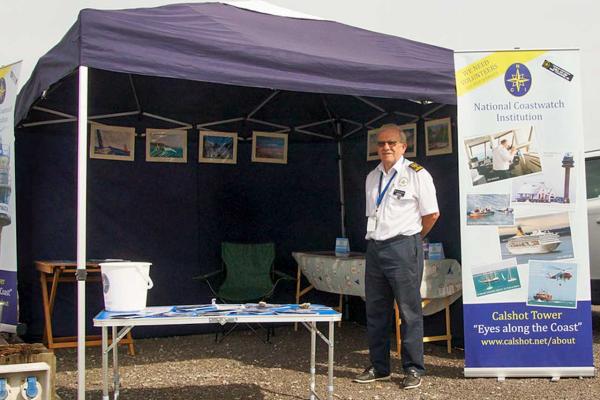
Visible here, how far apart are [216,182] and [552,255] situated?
275 centimetres

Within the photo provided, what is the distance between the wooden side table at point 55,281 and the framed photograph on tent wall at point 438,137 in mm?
2510

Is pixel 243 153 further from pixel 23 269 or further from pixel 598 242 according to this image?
pixel 598 242

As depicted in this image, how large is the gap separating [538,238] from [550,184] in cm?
32

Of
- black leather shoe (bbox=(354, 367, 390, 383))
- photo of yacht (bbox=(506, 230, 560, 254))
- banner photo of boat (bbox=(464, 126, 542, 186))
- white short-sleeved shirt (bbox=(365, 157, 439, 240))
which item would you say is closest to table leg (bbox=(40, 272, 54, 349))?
black leather shoe (bbox=(354, 367, 390, 383))

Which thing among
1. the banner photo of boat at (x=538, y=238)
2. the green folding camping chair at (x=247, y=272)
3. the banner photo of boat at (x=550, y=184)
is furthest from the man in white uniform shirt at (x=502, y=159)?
the green folding camping chair at (x=247, y=272)

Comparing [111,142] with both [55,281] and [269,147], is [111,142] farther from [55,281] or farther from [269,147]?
[269,147]

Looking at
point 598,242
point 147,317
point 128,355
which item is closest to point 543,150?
point 598,242

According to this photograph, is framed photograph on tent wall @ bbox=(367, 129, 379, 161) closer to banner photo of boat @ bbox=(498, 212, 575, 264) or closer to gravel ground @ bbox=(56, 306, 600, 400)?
gravel ground @ bbox=(56, 306, 600, 400)

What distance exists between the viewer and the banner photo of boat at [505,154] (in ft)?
12.3

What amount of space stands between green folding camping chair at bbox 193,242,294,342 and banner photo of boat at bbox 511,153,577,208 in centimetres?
205

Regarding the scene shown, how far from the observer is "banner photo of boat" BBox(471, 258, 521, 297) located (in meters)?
3.72

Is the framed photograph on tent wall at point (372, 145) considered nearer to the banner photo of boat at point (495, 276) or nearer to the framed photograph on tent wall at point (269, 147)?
the framed photograph on tent wall at point (269, 147)

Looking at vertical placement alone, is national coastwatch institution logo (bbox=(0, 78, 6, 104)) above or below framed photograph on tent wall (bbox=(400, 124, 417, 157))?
above

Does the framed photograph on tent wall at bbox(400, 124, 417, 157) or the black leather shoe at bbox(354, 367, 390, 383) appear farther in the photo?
the framed photograph on tent wall at bbox(400, 124, 417, 157)
